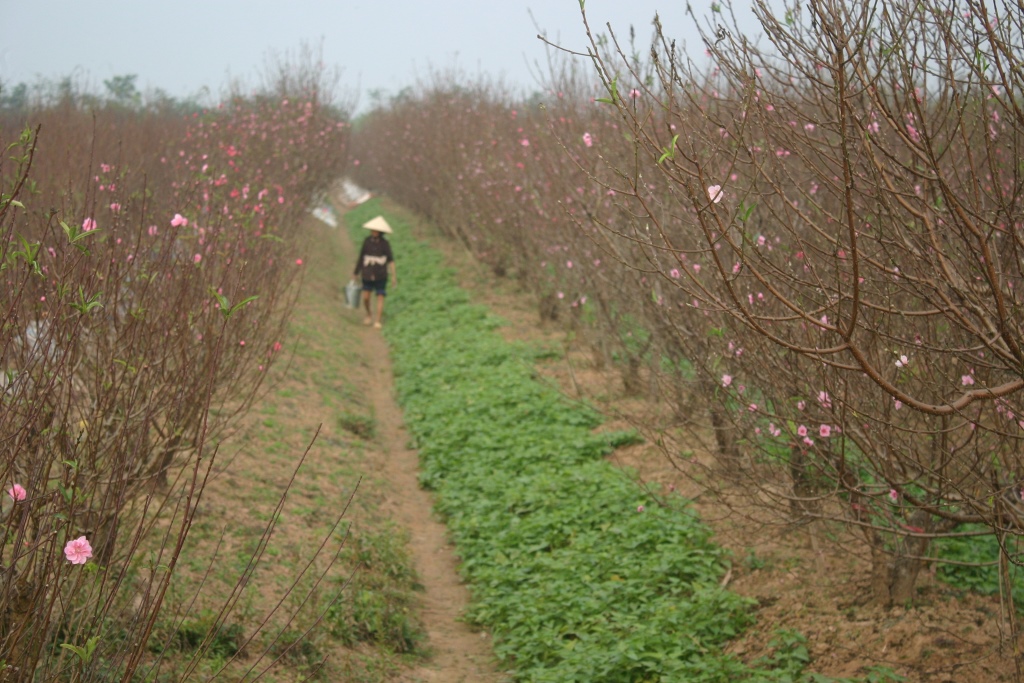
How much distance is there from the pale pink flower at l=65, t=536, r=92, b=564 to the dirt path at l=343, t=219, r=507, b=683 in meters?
3.01

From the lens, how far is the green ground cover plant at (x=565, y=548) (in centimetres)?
508

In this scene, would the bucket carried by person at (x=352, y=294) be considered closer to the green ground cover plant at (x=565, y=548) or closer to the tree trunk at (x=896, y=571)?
the green ground cover plant at (x=565, y=548)

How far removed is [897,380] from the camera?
432 centimetres

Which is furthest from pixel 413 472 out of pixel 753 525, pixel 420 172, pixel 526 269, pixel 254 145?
pixel 420 172

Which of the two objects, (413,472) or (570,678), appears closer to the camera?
(570,678)

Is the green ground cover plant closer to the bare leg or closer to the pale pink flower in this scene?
the pale pink flower

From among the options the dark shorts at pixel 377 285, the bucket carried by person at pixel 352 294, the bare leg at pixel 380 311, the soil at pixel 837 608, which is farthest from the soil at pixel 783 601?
the bucket carried by person at pixel 352 294

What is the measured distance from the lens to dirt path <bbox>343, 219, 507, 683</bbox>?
5.52 metres

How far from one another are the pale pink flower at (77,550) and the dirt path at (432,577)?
301cm

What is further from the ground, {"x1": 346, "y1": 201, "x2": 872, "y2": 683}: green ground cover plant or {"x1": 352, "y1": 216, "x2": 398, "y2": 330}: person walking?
{"x1": 352, "y1": 216, "x2": 398, "y2": 330}: person walking

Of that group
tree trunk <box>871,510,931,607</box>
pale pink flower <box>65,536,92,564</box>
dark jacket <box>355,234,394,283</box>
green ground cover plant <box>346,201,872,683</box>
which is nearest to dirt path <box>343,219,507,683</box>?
green ground cover plant <box>346,201,872,683</box>

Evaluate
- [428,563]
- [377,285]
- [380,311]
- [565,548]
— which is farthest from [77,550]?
[380,311]

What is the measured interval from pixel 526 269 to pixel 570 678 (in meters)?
10.2

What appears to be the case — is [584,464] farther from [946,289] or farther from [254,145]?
[254,145]
